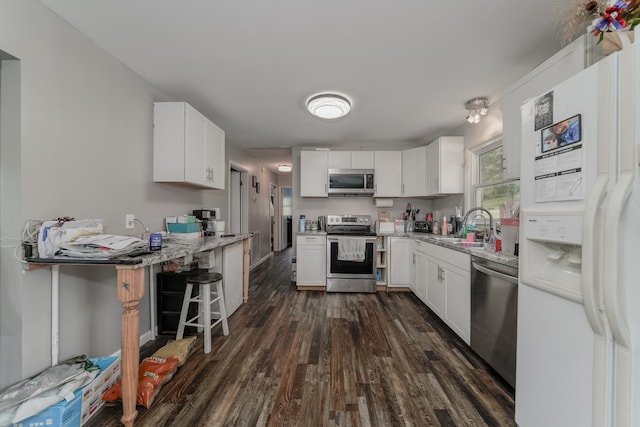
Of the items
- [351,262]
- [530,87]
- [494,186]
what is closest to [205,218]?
[351,262]

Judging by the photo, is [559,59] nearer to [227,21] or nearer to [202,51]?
[227,21]

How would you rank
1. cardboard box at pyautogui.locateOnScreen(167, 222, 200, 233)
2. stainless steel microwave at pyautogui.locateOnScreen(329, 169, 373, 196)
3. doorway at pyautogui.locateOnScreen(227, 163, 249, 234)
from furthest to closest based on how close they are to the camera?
doorway at pyautogui.locateOnScreen(227, 163, 249, 234), stainless steel microwave at pyautogui.locateOnScreen(329, 169, 373, 196), cardboard box at pyautogui.locateOnScreen(167, 222, 200, 233)

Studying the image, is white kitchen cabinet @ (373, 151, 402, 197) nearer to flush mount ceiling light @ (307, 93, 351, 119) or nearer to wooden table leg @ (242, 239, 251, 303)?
flush mount ceiling light @ (307, 93, 351, 119)

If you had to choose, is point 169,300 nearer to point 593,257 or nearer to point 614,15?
point 593,257

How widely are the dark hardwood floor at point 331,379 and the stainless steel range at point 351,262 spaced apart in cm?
83

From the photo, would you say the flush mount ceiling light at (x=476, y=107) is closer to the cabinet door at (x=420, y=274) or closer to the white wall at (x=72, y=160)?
the cabinet door at (x=420, y=274)

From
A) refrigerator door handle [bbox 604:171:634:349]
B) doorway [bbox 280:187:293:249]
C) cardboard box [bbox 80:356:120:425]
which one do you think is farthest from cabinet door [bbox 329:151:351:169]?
doorway [bbox 280:187:293:249]

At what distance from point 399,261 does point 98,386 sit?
10.8 ft

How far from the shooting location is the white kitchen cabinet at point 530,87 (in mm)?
1309

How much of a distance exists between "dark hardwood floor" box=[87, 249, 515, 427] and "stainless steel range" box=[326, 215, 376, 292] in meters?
0.83

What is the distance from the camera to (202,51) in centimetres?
180

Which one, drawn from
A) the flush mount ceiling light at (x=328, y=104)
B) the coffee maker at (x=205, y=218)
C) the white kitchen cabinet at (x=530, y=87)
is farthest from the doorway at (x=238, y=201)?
the white kitchen cabinet at (x=530, y=87)

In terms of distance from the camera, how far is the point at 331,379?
1703 mm

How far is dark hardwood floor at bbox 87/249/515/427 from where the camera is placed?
140 centimetres
